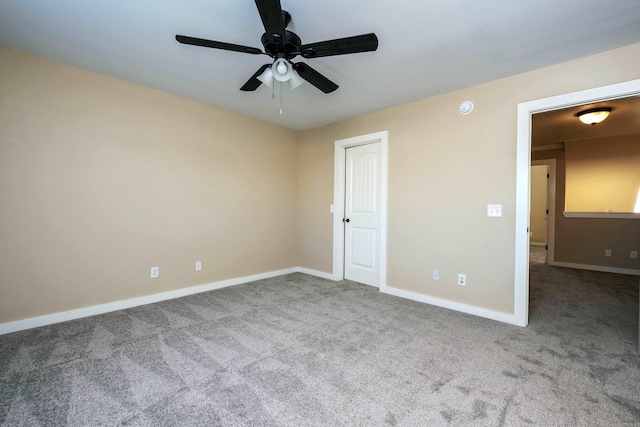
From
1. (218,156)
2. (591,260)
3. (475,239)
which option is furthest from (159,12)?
(591,260)

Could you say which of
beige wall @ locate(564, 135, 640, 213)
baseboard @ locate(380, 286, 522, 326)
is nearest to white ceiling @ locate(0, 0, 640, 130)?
baseboard @ locate(380, 286, 522, 326)

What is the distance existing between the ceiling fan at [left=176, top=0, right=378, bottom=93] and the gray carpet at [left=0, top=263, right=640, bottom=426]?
2.08 metres

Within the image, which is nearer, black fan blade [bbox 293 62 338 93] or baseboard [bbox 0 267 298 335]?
black fan blade [bbox 293 62 338 93]

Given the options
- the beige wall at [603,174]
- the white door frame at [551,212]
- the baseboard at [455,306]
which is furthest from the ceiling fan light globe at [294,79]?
the beige wall at [603,174]

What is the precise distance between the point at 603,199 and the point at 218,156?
7106 mm

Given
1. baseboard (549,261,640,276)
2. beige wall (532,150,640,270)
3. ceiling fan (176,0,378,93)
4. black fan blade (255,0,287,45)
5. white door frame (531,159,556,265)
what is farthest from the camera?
white door frame (531,159,556,265)

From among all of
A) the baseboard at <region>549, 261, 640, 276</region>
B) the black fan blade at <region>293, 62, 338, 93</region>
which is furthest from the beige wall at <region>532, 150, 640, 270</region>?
the black fan blade at <region>293, 62, 338, 93</region>

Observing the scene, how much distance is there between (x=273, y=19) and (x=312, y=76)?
26.4 inches

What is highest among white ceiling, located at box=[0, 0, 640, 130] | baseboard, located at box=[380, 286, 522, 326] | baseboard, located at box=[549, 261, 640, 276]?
white ceiling, located at box=[0, 0, 640, 130]

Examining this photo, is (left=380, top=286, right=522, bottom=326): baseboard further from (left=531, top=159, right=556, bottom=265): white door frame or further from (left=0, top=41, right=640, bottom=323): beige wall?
(left=531, top=159, right=556, bottom=265): white door frame

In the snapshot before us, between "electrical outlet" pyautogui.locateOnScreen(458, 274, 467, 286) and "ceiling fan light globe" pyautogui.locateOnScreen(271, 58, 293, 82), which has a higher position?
"ceiling fan light globe" pyautogui.locateOnScreen(271, 58, 293, 82)

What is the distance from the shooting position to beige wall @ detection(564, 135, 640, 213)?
511 centimetres

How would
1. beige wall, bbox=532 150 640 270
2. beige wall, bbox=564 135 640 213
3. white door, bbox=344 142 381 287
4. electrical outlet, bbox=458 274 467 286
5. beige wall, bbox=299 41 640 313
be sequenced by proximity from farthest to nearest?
1. beige wall, bbox=564 135 640 213
2. beige wall, bbox=532 150 640 270
3. white door, bbox=344 142 381 287
4. electrical outlet, bbox=458 274 467 286
5. beige wall, bbox=299 41 640 313

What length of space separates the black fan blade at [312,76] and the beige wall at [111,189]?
6.59 ft
